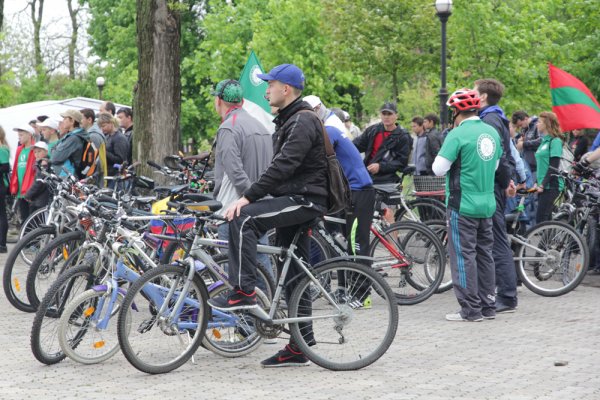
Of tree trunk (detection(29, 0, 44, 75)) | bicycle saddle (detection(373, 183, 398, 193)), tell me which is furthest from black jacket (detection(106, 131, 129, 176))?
tree trunk (detection(29, 0, 44, 75))

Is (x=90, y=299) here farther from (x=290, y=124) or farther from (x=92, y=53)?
(x=92, y=53)

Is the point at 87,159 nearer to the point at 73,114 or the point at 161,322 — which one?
the point at 73,114

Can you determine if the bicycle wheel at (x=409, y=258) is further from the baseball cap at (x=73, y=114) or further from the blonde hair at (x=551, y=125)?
the baseball cap at (x=73, y=114)

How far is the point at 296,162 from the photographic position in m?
6.98

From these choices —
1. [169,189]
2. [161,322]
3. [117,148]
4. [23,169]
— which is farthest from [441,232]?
[23,169]

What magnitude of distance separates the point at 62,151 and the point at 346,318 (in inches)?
264

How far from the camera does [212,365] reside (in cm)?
744

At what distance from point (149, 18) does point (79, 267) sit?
736 centimetres

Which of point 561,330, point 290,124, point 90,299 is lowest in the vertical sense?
point 561,330

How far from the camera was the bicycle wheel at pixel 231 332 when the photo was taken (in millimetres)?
7352

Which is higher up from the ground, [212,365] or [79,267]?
[79,267]

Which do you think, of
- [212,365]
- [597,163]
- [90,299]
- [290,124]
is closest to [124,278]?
[90,299]

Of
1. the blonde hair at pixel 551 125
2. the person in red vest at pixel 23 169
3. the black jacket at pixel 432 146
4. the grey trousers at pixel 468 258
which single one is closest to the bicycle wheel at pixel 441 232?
the grey trousers at pixel 468 258

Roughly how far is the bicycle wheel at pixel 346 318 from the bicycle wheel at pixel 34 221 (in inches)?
229
